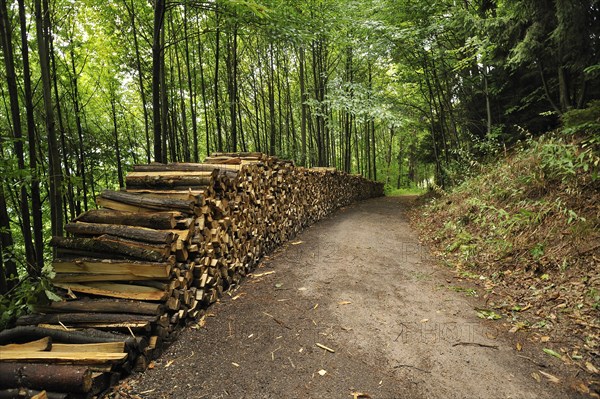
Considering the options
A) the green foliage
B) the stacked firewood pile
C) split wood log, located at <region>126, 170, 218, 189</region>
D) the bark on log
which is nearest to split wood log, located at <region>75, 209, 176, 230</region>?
the stacked firewood pile

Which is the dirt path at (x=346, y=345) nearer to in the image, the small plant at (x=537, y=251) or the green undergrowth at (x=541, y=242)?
the green undergrowth at (x=541, y=242)

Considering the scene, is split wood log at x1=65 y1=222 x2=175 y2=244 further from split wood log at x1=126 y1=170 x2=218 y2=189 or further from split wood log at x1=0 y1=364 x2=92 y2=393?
split wood log at x1=0 y1=364 x2=92 y2=393

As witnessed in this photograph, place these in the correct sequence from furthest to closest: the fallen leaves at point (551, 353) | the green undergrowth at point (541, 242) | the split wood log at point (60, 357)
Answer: the green undergrowth at point (541, 242) → the fallen leaves at point (551, 353) → the split wood log at point (60, 357)

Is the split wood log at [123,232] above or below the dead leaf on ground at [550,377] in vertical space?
above

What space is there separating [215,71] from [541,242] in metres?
8.63

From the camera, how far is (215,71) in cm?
855

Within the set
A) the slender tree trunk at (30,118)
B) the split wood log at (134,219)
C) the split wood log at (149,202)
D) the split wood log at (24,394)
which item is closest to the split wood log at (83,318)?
the split wood log at (24,394)

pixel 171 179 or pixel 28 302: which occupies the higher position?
pixel 171 179

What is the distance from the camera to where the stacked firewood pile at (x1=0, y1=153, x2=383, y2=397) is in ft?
7.75

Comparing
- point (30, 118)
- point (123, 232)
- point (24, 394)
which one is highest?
point (30, 118)

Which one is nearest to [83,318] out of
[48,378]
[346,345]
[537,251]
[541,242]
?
[48,378]

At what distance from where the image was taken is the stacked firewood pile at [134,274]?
7.75 feet

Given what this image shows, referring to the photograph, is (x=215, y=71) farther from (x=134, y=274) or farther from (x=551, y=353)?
(x=551, y=353)

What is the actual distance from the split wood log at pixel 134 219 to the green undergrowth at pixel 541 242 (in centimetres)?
403
